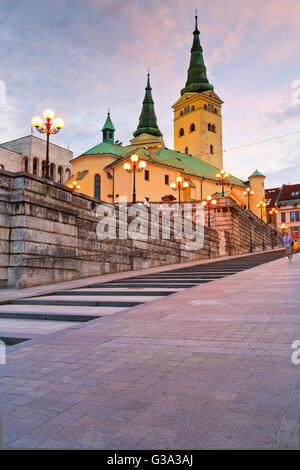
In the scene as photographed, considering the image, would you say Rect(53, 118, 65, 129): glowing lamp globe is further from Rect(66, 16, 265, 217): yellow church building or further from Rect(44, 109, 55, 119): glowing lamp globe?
Rect(66, 16, 265, 217): yellow church building

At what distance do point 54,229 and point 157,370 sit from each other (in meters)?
9.95

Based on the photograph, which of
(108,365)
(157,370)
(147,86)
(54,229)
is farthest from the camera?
(147,86)

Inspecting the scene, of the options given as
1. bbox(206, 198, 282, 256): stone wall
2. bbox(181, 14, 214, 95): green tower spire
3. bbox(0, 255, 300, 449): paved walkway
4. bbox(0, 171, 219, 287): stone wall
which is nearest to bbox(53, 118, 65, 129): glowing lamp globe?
bbox(0, 171, 219, 287): stone wall

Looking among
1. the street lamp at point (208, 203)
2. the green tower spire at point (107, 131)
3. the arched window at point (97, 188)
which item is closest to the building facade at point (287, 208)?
the green tower spire at point (107, 131)

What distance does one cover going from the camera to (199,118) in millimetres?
73938

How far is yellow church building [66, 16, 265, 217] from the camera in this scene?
5116 cm

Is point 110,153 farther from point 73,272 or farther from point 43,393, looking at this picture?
point 43,393

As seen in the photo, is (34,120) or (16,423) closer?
(16,423)

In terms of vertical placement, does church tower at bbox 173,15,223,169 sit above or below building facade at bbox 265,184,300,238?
above

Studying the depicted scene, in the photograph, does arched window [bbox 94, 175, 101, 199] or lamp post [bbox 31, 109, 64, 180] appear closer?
lamp post [bbox 31, 109, 64, 180]

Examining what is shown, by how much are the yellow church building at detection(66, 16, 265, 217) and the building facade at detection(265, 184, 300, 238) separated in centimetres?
806

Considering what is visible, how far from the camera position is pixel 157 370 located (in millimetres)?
3352

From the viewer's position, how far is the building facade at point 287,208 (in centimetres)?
7688
